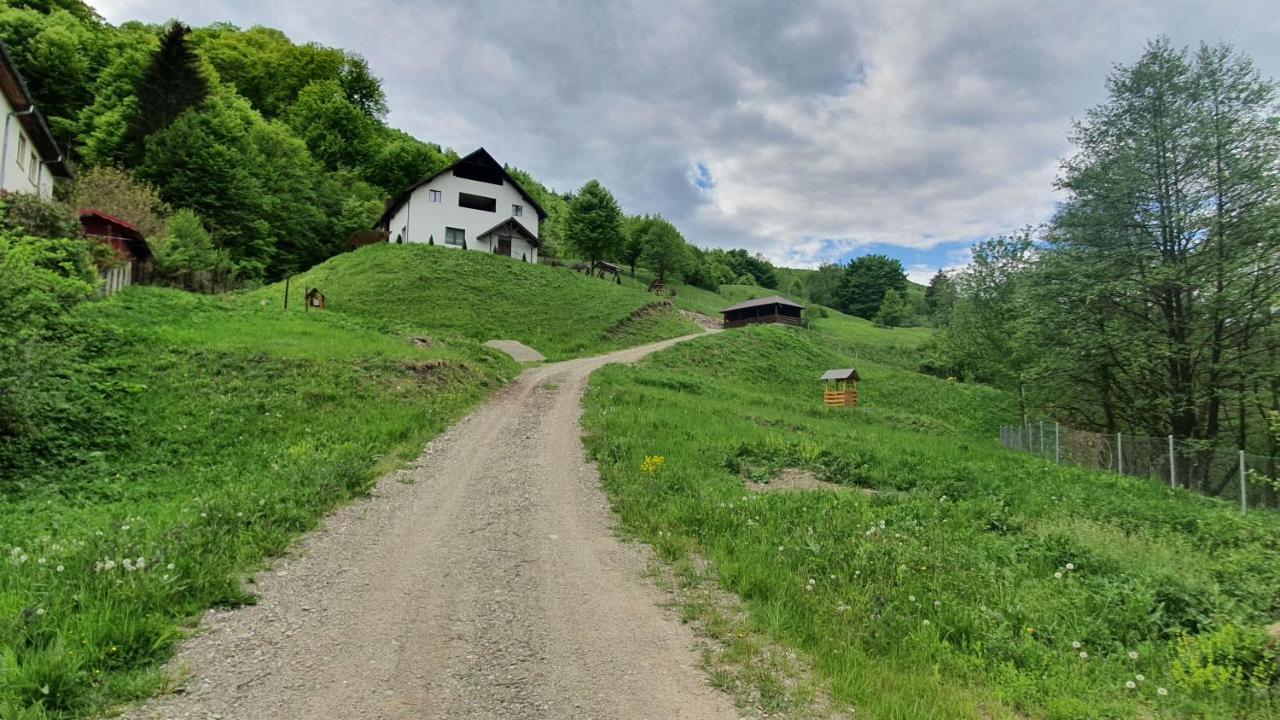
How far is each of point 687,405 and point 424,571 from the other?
41.7 ft

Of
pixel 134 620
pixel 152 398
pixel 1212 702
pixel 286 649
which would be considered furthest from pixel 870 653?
pixel 152 398

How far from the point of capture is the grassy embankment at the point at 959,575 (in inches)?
170

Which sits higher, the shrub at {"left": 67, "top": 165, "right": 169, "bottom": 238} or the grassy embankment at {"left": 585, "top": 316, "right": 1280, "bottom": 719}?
the shrub at {"left": 67, "top": 165, "right": 169, "bottom": 238}

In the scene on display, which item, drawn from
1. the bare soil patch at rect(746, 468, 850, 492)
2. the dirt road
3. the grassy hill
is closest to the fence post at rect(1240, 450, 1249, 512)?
the bare soil patch at rect(746, 468, 850, 492)

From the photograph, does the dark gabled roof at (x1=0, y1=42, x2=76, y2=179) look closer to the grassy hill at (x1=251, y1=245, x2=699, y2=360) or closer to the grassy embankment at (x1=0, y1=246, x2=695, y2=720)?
the grassy embankment at (x1=0, y1=246, x2=695, y2=720)

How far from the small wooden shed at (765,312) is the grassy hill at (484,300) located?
1417 cm

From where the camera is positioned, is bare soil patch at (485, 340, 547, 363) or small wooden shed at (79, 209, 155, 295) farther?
bare soil patch at (485, 340, 547, 363)

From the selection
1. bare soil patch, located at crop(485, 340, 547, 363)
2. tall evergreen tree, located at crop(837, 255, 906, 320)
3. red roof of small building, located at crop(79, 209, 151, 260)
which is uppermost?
tall evergreen tree, located at crop(837, 255, 906, 320)

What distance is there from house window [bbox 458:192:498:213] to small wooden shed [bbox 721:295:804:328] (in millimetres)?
25308

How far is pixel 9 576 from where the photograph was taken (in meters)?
4.99

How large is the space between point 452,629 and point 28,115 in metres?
31.0

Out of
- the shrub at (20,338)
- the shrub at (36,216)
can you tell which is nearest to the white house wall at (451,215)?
the shrub at (36,216)

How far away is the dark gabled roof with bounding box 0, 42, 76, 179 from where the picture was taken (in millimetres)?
19000

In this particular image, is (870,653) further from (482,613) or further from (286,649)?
(286,649)
